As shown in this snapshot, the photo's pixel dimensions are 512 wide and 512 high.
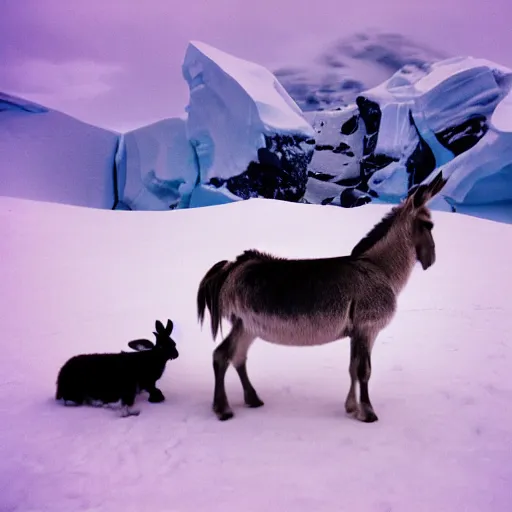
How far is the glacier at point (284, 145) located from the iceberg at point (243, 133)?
0.06ft

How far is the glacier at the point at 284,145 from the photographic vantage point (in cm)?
734

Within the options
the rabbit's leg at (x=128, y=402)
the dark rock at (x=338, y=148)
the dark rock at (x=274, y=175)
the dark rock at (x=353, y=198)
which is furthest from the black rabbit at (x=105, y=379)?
the dark rock at (x=338, y=148)

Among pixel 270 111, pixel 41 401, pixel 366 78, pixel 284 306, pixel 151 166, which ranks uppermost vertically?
pixel 366 78

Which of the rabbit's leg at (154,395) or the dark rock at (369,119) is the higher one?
the dark rock at (369,119)

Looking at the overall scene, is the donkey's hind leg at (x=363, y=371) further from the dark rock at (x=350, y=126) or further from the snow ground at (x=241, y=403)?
the dark rock at (x=350, y=126)

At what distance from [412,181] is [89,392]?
7263 millimetres

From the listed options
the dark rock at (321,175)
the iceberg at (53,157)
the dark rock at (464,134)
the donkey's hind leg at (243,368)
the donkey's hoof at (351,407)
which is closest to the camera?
the donkey's hoof at (351,407)

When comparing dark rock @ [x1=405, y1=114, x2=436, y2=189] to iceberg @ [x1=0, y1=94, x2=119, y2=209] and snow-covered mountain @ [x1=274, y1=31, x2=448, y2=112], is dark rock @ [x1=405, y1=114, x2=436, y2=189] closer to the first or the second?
snow-covered mountain @ [x1=274, y1=31, x2=448, y2=112]

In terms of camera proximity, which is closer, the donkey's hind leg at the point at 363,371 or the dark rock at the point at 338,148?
the donkey's hind leg at the point at 363,371

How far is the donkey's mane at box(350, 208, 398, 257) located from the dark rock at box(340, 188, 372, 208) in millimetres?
5927

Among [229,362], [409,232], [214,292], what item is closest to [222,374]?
[229,362]

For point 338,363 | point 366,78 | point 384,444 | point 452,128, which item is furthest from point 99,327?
point 452,128

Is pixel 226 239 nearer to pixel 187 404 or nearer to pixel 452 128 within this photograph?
pixel 187 404

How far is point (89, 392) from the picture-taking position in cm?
246
